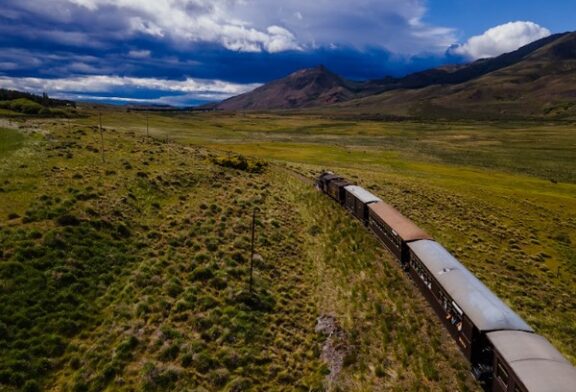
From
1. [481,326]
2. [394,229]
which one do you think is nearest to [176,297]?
[481,326]

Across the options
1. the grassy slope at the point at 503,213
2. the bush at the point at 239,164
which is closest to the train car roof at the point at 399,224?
the grassy slope at the point at 503,213

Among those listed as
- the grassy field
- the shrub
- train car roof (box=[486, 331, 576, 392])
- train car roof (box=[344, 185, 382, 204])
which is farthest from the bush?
train car roof (box=[486, 331, 576, 392])

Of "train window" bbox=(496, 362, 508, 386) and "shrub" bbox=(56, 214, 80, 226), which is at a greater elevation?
"shrub" bbox=(56, 214, 80, 226)

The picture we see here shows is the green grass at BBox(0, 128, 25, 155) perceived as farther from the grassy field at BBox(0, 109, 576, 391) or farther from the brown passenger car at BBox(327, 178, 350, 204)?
the brown passenger car at BBox(327, 178, 350, 204)

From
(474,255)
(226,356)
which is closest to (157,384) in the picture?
(226,356)

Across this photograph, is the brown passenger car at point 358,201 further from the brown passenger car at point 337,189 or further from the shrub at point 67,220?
the shrub at point 67,220

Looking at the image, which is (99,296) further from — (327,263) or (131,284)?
(327,263)
